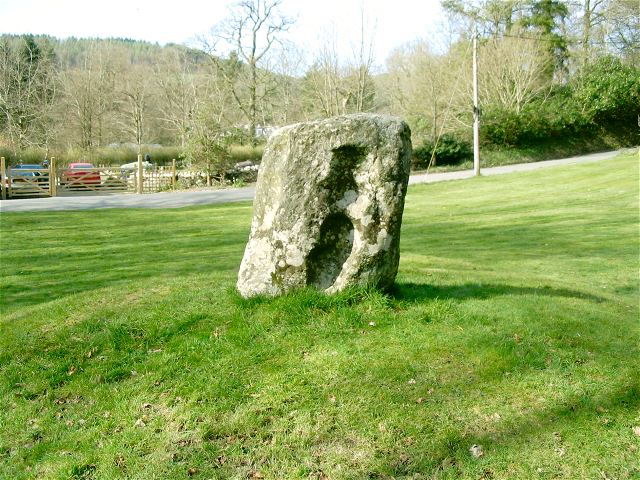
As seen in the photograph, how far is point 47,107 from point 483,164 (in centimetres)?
3236

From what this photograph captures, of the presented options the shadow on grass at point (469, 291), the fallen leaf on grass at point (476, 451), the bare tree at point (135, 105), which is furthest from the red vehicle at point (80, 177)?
the fallen leaf on grass at point (476, 451)

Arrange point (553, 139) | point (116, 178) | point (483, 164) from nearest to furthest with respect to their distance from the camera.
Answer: point (116, 178), point (483, 164), point (553, 139)

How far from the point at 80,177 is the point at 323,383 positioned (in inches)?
1241

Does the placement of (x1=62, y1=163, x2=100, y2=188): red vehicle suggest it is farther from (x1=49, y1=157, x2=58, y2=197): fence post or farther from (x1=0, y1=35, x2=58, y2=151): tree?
(x1=0, y1=35, x2=58, y2=151): tree

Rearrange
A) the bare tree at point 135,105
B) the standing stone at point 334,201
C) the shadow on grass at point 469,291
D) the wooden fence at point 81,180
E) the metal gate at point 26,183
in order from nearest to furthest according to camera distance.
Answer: the standing stone at point 334,201 < the shadow on grass at point 469,291 < the metal gate at point 26,183 < the wooden fence at point 81,180 < the bare tree at point 135,105

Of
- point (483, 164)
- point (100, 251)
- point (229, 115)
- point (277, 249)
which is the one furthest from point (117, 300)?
point (229, 115)

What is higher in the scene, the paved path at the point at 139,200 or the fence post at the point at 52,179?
the fence post at the point at 52,179

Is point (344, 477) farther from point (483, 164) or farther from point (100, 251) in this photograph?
point (483, 164)

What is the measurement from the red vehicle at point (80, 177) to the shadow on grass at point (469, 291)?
29644 millimetres

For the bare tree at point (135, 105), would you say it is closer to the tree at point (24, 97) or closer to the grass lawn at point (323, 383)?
the tree at point (24, 97)

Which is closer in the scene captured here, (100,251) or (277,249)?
(277,249)

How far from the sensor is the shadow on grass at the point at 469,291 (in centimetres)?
635

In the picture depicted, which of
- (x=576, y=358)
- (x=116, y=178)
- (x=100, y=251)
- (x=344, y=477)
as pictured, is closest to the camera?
(x=344, y=477)

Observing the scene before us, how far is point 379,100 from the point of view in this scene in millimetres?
46625
